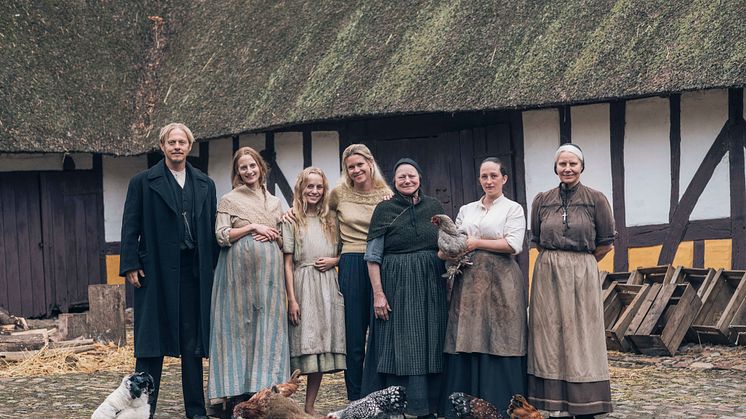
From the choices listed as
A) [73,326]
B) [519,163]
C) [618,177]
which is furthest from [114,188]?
[618,177]

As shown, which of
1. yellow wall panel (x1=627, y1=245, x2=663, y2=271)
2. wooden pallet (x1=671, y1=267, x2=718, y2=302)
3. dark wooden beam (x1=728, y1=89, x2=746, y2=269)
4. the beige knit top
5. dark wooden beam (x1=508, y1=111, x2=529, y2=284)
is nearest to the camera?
the beige knit top

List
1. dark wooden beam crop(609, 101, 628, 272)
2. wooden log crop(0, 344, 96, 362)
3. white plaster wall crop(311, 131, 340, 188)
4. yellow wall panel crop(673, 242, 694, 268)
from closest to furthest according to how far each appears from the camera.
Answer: wooden log crop(0, 344, 96, 362), yellow wall panel crop(673, 242, 694, 268), dark wooden beam crop(609, 101, 628, 272), white plaster wall crop(311, 131, 340, 188)

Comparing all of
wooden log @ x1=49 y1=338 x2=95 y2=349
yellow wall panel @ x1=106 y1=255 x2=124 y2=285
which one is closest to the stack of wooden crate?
wooden log @ x1=49 y1=338 x2=95 y2=349

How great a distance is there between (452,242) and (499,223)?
0.94 ft

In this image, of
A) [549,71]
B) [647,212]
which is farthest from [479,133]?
[647,212]

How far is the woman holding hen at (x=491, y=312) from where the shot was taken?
652 centimetres

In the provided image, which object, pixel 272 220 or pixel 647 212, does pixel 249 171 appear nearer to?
pixel 272 220

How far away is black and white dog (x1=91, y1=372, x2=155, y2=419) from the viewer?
639 centimetres

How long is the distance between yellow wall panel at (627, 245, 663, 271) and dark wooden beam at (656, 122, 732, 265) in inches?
2.1

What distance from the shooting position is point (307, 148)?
13.5 meters

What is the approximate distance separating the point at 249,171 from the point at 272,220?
1.02 feet

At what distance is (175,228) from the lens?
6.79 m

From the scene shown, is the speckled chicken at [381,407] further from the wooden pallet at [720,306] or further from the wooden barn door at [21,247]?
the wooden barn door at [21,247]

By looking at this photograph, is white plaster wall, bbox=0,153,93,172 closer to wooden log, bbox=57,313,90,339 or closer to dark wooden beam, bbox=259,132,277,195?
Result: dark wooden beam, bbox=259,132,277,195
